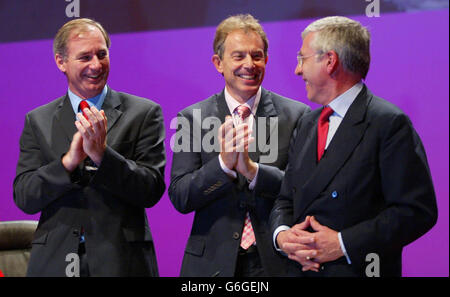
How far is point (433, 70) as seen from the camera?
389 cm

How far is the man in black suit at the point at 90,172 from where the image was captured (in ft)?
8.84

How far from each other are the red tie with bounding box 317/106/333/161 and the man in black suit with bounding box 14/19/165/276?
77cm

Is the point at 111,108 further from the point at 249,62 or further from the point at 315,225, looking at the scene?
the point at 315,225

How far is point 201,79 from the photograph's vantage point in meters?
4.25

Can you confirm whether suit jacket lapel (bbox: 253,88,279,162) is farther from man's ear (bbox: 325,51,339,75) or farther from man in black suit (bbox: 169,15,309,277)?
man's ear (bbox: 325,51,339,75)

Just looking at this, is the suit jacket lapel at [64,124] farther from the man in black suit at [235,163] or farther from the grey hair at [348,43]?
the grey hair at [348,43]

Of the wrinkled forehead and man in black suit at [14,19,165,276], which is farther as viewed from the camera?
the wrinkled forehead

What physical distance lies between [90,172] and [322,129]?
1.04 meters

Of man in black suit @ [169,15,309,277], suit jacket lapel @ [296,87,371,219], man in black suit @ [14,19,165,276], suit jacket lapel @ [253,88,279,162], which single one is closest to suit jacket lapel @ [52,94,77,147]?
man in black suit @ [14,19,165,276]

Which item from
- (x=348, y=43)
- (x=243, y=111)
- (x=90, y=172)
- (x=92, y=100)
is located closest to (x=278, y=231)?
(x=243, y=111)

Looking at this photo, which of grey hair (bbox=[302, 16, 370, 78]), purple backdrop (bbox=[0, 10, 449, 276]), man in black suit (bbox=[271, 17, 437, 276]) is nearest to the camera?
man in black suit (bbox=[271, 17, 437, 276])

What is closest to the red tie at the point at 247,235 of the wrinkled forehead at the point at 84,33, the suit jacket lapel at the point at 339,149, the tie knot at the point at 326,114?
the suit jacket lapel at the point at 339,149

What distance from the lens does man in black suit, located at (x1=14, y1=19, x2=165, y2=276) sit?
2.69 meters
